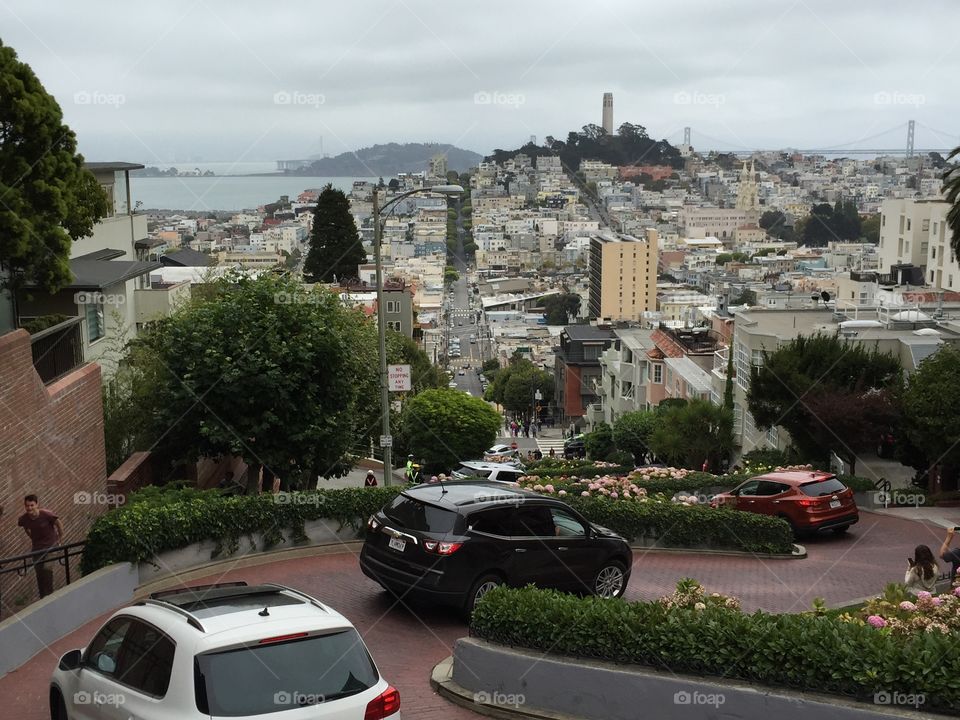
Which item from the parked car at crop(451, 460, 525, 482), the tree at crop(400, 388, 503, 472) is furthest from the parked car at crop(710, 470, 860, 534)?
the tree at crop(400, 388, 503, 472)

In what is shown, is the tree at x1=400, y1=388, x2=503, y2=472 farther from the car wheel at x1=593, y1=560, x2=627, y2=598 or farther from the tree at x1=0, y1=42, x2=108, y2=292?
the car wheel at x1=593, y1=560, x2=627, y2=598

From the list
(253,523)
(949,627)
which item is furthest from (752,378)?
(949,627)

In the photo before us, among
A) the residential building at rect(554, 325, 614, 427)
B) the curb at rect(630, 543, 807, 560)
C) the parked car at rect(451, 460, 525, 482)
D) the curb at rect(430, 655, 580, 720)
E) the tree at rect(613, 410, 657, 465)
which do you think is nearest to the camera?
the curb at rect(430, 655, 580, 720)

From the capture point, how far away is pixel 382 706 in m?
6.71

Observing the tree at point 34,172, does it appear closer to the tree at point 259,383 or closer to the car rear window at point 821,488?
the tree at point 259,383

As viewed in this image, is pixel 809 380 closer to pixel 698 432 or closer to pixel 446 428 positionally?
pixel 698 432

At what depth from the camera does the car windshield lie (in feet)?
20.6

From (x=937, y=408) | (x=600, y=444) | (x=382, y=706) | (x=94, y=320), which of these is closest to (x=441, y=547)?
(x=382, y=706)

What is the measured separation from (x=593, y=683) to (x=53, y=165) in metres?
14.4

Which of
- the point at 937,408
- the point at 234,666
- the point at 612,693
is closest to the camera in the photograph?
the point at 234,666

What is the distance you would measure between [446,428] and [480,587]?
96.8 feet

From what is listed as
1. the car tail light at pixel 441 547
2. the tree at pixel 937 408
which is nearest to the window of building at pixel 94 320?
the car tail light at pixel 441 547

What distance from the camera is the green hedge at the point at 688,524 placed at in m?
16.0

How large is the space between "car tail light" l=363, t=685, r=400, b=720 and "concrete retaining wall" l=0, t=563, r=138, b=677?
4793mm
